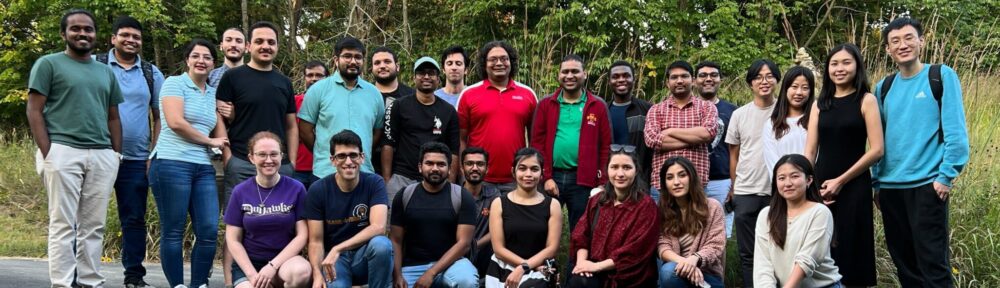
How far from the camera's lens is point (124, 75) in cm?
550

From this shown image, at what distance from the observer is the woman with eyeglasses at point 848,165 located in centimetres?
467

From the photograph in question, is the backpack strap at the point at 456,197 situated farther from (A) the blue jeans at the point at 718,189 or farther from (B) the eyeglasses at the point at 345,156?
(A) the blue jeans at the point at 718,189

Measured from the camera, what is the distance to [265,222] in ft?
16.4

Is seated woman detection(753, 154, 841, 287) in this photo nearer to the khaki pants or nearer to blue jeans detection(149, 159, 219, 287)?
blue jeans detection(149, 159, 219, 287)

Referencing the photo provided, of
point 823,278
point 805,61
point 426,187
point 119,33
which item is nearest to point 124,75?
point 119,33

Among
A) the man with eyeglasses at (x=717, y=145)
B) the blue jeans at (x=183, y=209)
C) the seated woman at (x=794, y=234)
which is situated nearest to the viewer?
the seated woman at (x=794, y=234)

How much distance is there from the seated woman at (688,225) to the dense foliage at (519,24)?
920cm

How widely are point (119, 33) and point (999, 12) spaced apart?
16914 mm

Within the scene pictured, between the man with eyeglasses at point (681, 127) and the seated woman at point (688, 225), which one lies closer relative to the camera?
the seated woman at point (688, 225)

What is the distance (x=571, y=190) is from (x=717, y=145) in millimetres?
976

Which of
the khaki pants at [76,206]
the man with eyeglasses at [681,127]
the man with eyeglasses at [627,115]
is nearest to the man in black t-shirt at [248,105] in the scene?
the khaki pants at [76,206]

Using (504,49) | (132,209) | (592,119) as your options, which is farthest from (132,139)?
(592,119)

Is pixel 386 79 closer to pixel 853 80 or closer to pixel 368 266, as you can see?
pixel 368 266

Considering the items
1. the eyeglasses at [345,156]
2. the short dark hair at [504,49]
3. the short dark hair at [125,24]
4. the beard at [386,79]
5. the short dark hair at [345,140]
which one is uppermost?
the short dark hair at [125,24]
